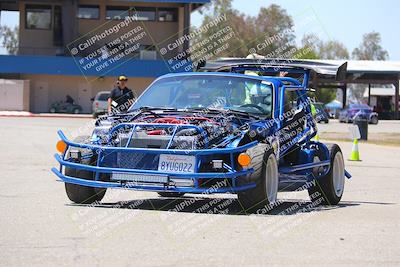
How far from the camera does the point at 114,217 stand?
8.73 metres

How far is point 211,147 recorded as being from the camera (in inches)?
363

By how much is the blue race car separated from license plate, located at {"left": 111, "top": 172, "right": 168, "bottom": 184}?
0.01 metres

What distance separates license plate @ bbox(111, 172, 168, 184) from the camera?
356 inches

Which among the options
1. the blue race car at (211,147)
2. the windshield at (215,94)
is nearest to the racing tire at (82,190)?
the blue race car at (211,147)

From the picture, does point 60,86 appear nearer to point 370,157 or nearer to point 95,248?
point 370,157

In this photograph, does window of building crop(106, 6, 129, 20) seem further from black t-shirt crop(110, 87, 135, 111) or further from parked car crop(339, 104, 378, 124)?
black t-shirt crop(110, 87, 135, 111)

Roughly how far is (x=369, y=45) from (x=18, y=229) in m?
149

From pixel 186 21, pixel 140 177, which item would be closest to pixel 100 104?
pixel 186 21

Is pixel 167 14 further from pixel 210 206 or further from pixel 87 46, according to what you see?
pixel 210 206

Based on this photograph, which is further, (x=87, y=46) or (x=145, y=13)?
(x=145, y=13)

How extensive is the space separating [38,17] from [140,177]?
59.2m

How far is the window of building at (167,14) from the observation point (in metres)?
66.7

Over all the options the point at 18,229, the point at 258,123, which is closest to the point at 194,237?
the point at 18,229

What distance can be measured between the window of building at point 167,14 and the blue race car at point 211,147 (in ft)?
183
